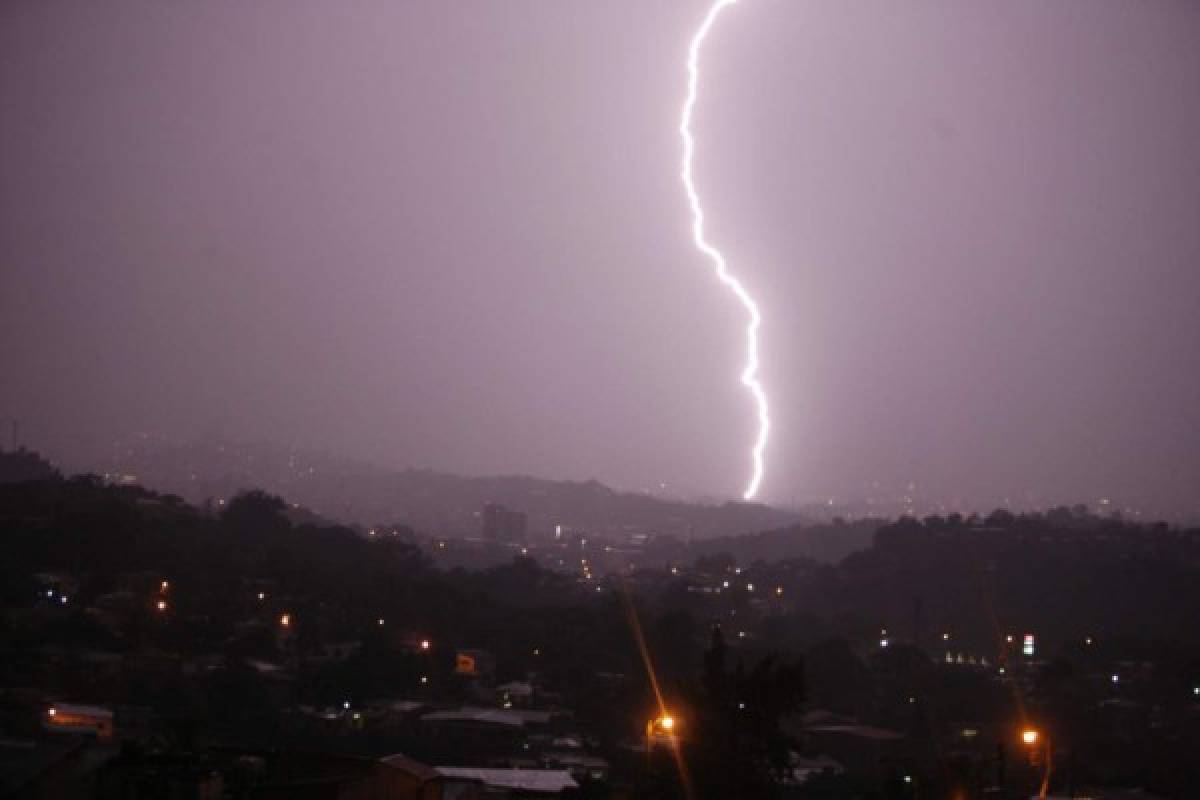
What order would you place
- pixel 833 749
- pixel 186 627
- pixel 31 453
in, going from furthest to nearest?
pixel 31 453 < pixel 186 627 < pixel 833 749

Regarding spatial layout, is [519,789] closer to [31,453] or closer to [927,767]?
[927,767]

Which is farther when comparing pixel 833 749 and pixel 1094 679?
pixel 1094 679

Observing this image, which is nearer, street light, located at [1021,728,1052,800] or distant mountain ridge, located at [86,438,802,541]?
street light, located at [1021,728,1052,800]

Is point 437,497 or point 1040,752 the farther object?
point 437,497

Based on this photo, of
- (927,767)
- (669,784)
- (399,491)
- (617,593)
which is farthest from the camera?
(399,491)

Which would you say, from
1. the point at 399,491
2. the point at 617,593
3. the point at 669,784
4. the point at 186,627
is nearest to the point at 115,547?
the point at 186,627

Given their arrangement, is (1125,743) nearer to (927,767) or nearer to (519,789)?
(927,767)

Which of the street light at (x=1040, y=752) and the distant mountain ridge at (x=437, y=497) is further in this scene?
the distant mountain ridge at (x=437, y=497)
